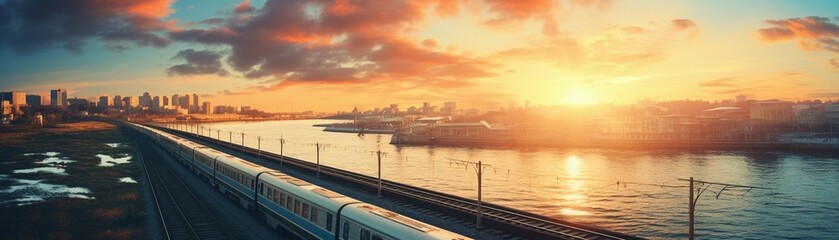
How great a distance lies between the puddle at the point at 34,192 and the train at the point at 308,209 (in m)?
13.8

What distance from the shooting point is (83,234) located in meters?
28.8

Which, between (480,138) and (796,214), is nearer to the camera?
(796,214)

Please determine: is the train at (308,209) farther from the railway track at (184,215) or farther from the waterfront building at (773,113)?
the waterfront building at (773,113)

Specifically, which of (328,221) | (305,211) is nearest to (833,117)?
(305,211)

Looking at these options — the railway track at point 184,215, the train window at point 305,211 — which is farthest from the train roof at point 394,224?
the railway track at point 184,215

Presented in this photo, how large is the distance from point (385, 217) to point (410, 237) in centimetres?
246

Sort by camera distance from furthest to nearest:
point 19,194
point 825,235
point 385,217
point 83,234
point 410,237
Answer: point 19,194 < point 825,235 < point 83,234 < point 385,217 < point 410,237

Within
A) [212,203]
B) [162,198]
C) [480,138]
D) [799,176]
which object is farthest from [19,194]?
[480,138]

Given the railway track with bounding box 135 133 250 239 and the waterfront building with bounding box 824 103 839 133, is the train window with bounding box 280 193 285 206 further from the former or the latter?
the waterfront building with bounding box 824 103 839 133

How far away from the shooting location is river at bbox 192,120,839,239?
42.1m

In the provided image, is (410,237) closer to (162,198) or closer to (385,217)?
(385,217)

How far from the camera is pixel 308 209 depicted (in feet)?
80.4

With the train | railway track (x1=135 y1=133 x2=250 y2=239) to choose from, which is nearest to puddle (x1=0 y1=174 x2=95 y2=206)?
railway track (x1=135 y1=133 x2=250 y2=239)

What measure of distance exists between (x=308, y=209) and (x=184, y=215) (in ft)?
46.0
